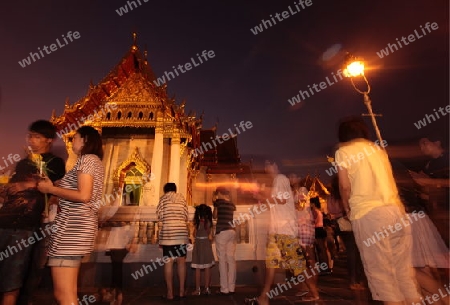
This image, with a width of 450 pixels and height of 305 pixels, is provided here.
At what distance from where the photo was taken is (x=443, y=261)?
9.47 ft

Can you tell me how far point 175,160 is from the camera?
13055 millimetres

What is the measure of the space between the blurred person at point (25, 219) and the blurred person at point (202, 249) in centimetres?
272

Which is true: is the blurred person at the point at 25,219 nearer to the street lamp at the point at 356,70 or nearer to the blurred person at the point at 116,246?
the blurred person at the point at 116,246

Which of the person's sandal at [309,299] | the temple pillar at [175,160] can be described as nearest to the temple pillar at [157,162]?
the temple pillar at [175,160]

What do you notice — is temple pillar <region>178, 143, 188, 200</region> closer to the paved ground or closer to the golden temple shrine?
the golden temple shrine

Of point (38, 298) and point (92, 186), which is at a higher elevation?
point (92, 186)

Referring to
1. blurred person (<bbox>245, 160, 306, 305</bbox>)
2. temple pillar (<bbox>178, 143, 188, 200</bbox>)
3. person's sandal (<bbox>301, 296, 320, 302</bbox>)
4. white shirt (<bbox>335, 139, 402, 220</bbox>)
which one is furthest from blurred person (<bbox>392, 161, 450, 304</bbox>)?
temple pillar (<bbox>178, 143, 188, 200</bbox>)

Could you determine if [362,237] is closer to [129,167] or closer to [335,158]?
[335,158]

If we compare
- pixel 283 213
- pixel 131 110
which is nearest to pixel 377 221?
pixel 283 213

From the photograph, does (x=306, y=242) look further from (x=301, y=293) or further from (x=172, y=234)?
(x=172, y=234)

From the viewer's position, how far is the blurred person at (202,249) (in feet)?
16.1

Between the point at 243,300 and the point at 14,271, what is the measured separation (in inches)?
124

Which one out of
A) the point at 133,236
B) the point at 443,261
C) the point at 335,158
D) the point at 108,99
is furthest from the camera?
the point at 108,99

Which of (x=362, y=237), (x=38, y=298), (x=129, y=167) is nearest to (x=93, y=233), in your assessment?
(x=362, y=237)
